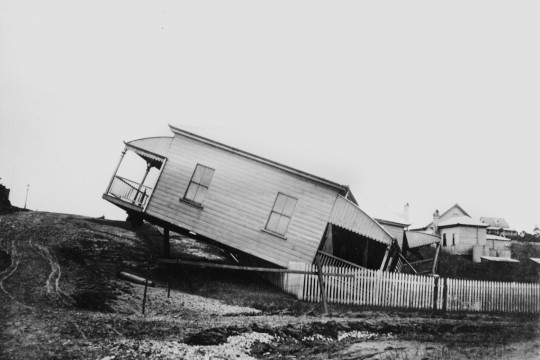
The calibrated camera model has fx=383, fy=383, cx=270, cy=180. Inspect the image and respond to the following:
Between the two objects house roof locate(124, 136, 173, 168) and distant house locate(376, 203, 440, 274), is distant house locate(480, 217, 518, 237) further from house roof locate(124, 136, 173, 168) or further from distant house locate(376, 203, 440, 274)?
house roof locate(124, 136, 173, 168)

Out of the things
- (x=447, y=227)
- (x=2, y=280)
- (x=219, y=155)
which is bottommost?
(x=2, y=280)

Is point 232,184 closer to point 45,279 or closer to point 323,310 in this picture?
point 323,310

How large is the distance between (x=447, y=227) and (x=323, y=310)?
1471 inches

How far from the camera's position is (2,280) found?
989 centimetres

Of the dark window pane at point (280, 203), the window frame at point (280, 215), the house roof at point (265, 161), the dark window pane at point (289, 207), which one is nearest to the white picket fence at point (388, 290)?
the window frame at point (280, 215)

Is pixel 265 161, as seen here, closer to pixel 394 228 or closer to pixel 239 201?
pixel 239 201

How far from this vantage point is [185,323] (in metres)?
7.99

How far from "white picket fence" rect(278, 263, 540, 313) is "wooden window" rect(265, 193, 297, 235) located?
1912 mm

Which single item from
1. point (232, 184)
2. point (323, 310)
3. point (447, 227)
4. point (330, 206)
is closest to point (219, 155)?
point (232, 184)

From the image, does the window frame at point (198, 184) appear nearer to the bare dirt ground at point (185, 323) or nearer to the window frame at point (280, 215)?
the window frame at point (280, 215)

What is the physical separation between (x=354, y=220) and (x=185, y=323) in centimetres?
915

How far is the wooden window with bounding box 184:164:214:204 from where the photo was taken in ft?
52.4

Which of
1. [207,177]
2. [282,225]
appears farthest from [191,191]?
[282,225]

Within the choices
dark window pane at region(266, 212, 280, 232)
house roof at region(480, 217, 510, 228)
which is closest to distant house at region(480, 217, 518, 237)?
house roof at region(480, 217, 510, 228)
